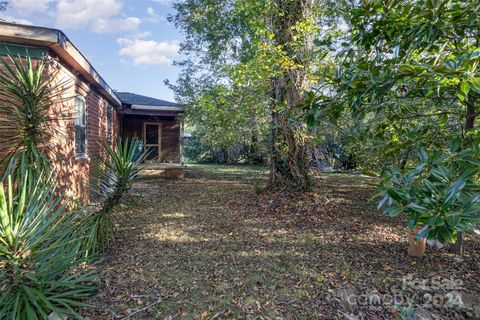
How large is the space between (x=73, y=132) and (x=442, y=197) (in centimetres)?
632

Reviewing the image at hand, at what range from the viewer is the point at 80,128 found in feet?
21.5

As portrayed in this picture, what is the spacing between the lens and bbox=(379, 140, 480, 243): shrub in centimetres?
119

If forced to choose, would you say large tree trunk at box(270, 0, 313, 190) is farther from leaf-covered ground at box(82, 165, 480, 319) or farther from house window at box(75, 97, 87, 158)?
house window at box(75, 97, 87, 158)

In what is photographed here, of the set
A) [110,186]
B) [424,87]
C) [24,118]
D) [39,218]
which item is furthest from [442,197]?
[24,118]

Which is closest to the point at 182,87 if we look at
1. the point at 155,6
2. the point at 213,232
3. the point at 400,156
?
the point at 155,6

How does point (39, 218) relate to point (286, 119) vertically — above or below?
below

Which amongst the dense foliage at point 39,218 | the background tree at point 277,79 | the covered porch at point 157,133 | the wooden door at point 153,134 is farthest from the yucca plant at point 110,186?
the wooden door at point 153,134

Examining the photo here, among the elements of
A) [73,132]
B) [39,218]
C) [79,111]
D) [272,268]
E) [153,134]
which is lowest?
[272,268]

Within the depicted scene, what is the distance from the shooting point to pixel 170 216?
588 cm

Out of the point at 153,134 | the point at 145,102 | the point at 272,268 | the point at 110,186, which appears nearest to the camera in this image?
the point at 272,268

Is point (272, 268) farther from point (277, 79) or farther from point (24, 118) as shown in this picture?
point (277, 79)

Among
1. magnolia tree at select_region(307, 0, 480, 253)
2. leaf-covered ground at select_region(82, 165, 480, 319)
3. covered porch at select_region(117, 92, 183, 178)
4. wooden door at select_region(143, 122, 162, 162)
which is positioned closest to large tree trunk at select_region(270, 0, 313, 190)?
leaf-covered ground at select_region(82, 165, 480, 319)

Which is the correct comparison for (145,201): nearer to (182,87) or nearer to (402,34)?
(402,34)

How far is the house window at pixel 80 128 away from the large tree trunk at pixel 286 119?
441 centimetres
